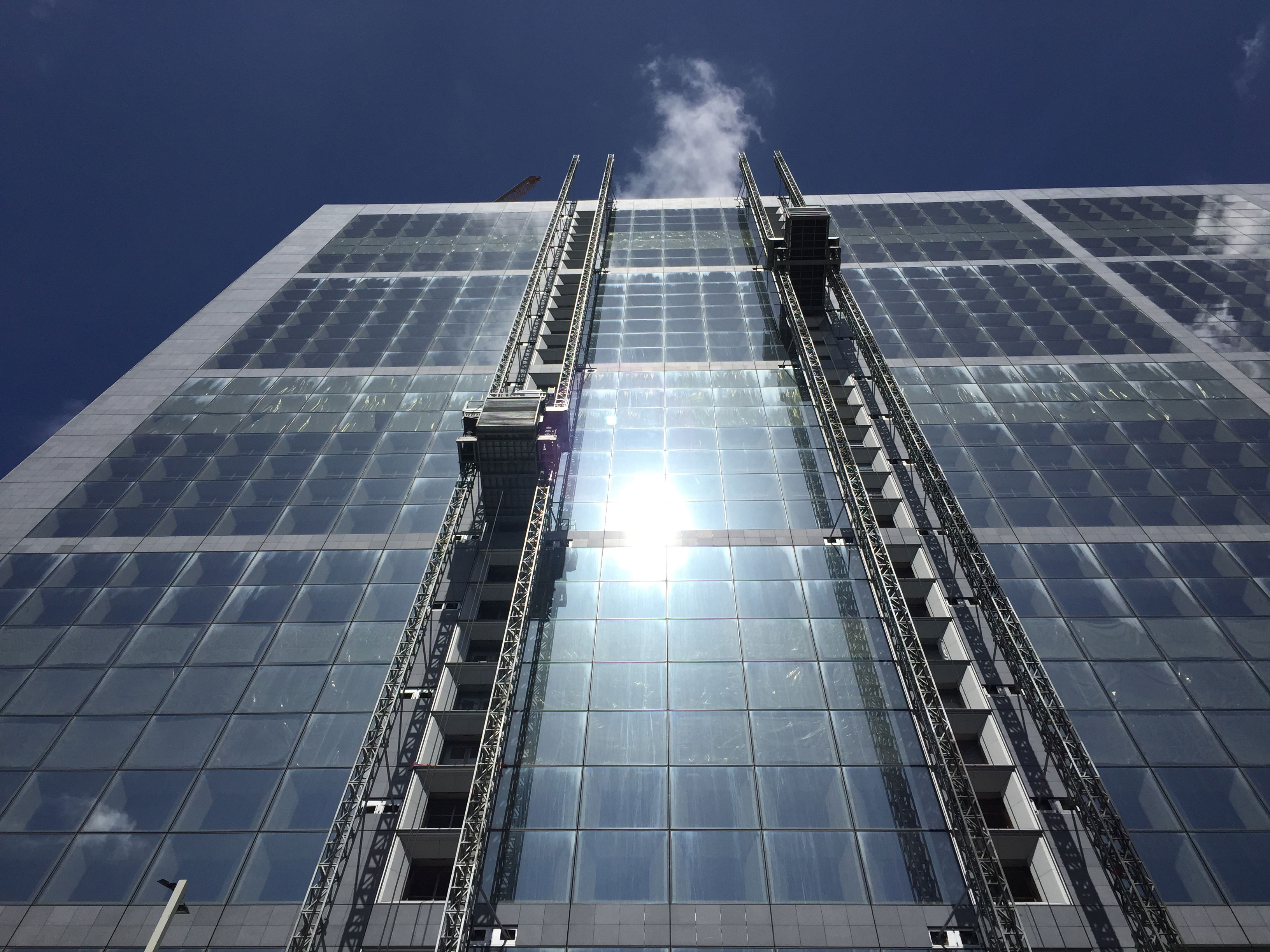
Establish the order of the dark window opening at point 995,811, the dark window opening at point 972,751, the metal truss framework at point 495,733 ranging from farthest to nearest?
the dark window opening at point 972,751, the dark window opening at point 995,811, the metal truss framework at point 495,733

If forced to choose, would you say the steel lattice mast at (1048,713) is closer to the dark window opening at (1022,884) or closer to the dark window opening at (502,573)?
the dark window opening at (1022,884)

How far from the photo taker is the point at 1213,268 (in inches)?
1954

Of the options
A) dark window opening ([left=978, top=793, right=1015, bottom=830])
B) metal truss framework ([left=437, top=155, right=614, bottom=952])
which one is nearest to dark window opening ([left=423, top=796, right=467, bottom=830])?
metal truss framework ([left=437, top=155, right=614, bottom=952])

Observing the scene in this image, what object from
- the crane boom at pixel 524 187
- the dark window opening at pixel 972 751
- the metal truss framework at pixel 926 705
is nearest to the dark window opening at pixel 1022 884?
the metal truss framework at pixel 926 705

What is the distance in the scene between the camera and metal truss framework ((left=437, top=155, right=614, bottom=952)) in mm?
19406

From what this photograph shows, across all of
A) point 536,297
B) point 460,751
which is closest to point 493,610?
point 460,751

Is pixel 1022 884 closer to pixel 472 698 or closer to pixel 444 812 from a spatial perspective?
pixel 444 812

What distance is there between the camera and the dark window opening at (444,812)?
23.8 m

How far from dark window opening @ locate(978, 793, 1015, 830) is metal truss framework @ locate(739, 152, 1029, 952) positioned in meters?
2.47

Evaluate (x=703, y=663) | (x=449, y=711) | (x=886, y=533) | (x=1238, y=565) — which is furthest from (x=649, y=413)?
(x=1238, y=565)

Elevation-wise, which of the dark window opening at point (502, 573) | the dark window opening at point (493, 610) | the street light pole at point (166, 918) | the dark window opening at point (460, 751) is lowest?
the street light pole at point (166, 918)

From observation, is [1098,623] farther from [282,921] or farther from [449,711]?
[282,921]

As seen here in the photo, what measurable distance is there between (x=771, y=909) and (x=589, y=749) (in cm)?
729

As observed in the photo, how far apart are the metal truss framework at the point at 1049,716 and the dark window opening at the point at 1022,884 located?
2.11 metres
